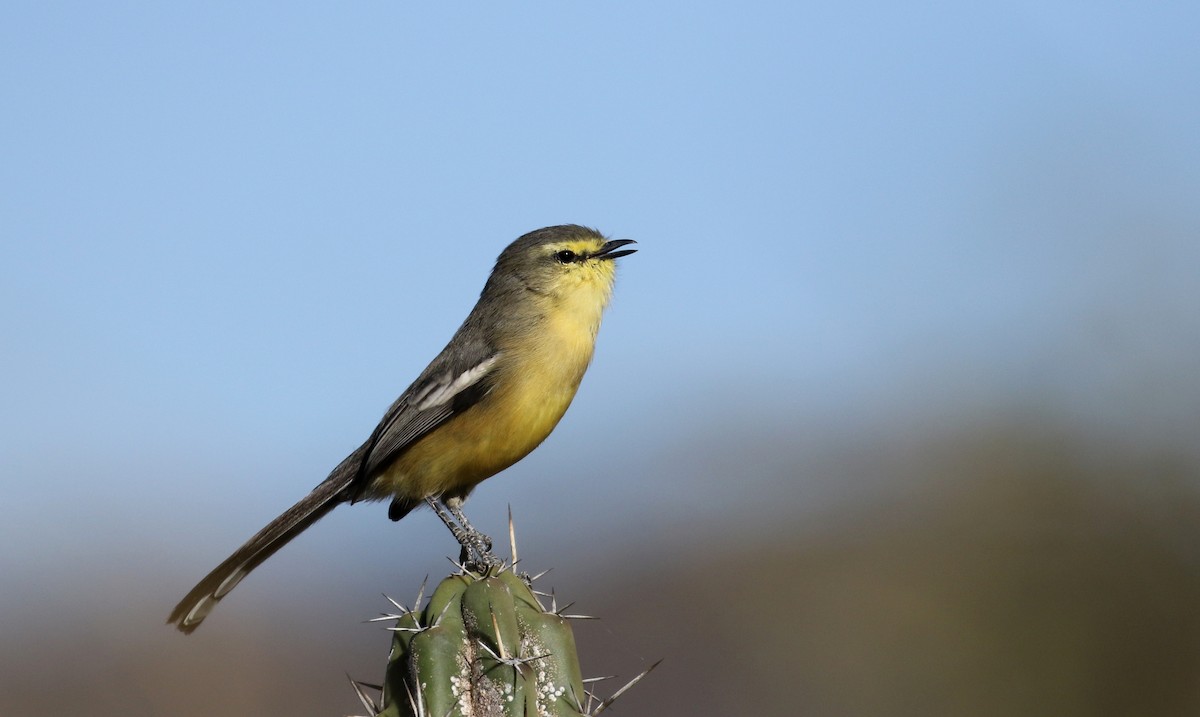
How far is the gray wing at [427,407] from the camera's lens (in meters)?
7.30

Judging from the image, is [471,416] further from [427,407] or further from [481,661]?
[481,661]

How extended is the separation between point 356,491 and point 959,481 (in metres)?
10.4

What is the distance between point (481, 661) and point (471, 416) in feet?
9.78

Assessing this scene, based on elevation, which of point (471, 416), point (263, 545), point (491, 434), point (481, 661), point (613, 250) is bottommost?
point (481, 661)

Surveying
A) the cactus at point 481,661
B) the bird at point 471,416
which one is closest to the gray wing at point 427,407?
the bird at point 471,416

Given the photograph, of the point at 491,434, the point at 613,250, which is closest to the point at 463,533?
the point at 491,434

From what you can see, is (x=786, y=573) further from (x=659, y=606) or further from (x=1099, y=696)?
(x=1099, y=696)

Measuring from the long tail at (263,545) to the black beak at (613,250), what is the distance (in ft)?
6.72

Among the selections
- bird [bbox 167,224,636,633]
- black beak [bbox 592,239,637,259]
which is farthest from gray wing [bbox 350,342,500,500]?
black beak [bbox 592,239,637,259]

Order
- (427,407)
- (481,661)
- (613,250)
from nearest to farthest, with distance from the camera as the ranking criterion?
1. (481,661)
2. (427,407)
3. (613,250)

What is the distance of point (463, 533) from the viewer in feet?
22.3

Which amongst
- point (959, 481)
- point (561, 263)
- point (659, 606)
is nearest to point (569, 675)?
point (561, 263)

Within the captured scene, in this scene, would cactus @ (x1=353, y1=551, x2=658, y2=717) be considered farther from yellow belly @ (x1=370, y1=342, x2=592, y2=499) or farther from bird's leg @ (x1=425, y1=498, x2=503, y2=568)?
yellow belly @ (x1=370, y1=342, x2=592, y2=499)

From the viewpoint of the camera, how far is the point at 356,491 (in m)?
7.44
